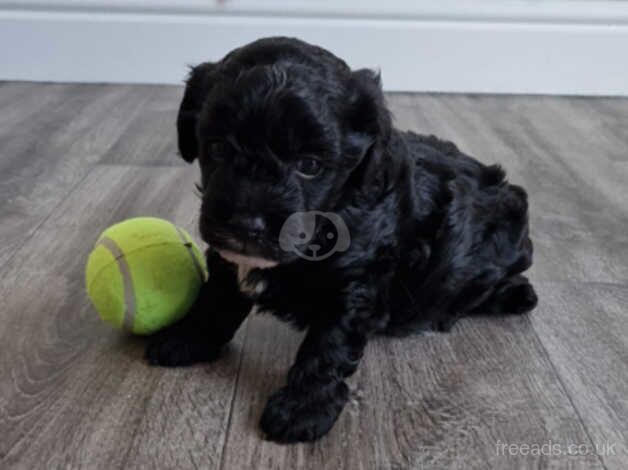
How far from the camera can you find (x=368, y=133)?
1.40m

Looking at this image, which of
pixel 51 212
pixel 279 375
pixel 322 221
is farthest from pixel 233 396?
pixel 51 212

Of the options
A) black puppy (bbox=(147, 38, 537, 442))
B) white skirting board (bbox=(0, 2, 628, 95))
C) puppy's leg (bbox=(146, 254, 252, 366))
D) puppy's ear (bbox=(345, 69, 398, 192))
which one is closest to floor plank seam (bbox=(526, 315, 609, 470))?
black puppy (bbox=(147, 38, 537, 442))

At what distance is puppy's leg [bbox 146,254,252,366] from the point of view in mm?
1543

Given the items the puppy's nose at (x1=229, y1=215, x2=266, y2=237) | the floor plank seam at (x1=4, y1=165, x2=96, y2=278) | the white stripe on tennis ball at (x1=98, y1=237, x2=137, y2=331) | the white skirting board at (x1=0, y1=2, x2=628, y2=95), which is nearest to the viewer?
the puppy's nose at (x1=229, y1=215, x2=266, y2=237)

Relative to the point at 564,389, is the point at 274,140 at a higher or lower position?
higher

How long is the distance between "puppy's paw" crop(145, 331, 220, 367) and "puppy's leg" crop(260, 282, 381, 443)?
219 mm

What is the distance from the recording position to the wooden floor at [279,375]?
132cm

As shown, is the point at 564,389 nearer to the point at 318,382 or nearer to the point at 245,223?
the point at 318,382

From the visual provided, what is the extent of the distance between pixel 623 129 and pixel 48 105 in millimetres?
2797

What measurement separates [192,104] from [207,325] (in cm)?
46

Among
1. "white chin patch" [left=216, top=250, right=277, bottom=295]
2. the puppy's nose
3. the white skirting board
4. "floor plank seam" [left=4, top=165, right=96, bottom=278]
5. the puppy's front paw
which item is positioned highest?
the puppy's nose

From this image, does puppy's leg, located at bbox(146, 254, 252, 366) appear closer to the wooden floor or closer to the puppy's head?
the wooden floor

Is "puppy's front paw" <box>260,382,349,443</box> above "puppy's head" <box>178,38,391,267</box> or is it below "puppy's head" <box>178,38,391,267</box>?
below

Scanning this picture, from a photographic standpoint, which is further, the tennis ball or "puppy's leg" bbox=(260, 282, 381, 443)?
the tennis ball
